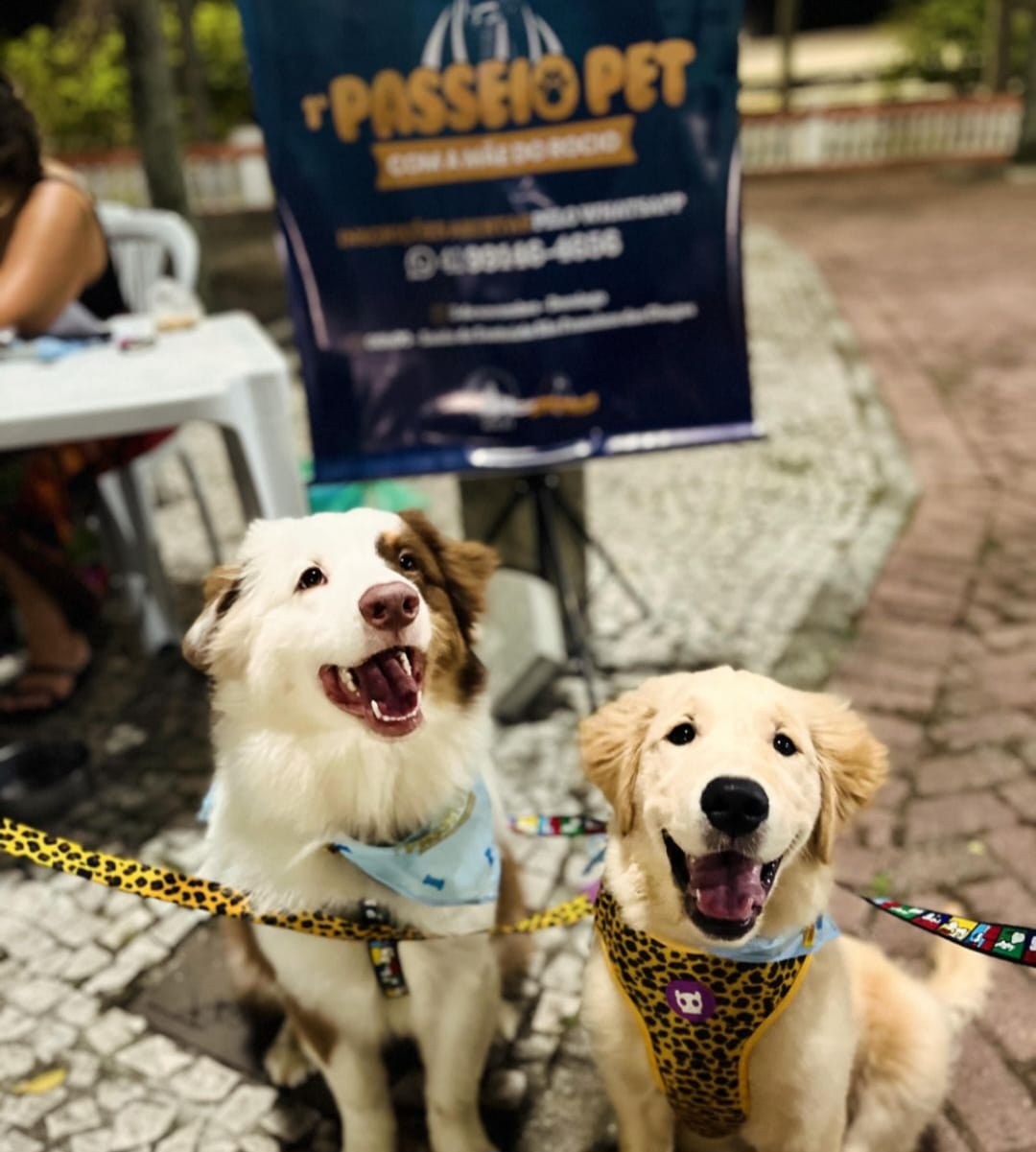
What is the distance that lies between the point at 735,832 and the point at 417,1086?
1.24m

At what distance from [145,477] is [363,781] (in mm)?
2545

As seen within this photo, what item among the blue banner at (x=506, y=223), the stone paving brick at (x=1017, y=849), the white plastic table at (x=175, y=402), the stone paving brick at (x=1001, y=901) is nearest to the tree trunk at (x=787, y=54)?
the blue banner at (x=506, y=223)

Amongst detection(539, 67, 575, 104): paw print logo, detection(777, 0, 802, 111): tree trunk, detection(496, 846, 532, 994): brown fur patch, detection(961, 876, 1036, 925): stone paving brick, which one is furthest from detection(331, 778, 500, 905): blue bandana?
detection(777, 0, 802, 111): tree trunk

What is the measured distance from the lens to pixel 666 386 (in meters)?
3.07

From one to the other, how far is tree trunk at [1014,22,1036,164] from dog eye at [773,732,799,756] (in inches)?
586

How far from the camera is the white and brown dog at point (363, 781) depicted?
Result: 1.65 meters

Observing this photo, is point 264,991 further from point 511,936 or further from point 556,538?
point 556,538

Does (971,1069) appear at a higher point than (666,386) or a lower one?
lower

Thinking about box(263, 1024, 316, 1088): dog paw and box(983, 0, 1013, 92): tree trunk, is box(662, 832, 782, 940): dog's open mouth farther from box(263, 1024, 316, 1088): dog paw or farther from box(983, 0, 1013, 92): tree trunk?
box(983, 0, 1013, 92): tree trunk

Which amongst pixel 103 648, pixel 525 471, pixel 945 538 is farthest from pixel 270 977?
pixel 945 538

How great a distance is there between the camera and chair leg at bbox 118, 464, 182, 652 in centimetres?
384

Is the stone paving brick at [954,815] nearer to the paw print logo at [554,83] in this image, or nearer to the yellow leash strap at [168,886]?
the yellow leash strap at [168,886]

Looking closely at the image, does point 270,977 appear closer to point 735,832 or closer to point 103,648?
point 735,832

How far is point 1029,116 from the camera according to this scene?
545 inches
